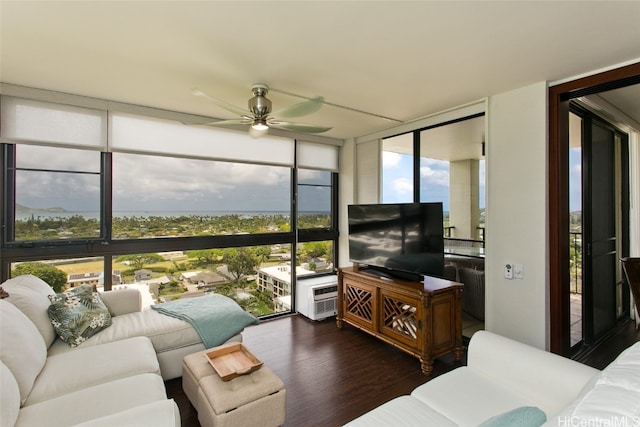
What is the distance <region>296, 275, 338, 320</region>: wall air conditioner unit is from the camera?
3.82m

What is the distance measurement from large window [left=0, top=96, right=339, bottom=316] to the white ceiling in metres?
0.47

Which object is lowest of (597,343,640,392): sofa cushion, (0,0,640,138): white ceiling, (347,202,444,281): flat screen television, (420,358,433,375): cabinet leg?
(420,358,433,375): cabinet leg

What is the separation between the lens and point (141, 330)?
2393 millimetres

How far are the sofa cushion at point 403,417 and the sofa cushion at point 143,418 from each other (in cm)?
78

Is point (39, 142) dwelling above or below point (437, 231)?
above

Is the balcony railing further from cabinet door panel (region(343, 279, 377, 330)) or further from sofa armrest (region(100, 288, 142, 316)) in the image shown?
sofa armrest (region(100, 288, 142, 316))

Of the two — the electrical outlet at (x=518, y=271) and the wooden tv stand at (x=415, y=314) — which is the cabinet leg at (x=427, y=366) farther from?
the electrical outlet at (x=518, y=271)

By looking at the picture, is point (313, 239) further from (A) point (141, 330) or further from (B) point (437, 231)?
(A) point (141, 330)

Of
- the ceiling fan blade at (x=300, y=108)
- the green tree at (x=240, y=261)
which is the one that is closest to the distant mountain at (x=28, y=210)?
the green tree at (x=240, y=261)

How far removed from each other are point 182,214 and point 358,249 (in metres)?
2.08

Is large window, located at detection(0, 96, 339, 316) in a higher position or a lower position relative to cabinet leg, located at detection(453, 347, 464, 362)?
higher

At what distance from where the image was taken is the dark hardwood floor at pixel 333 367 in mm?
2139

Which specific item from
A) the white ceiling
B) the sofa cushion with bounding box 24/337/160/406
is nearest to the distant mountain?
the white ceiling

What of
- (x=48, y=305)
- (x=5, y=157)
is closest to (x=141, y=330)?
(x=48, y=305)
